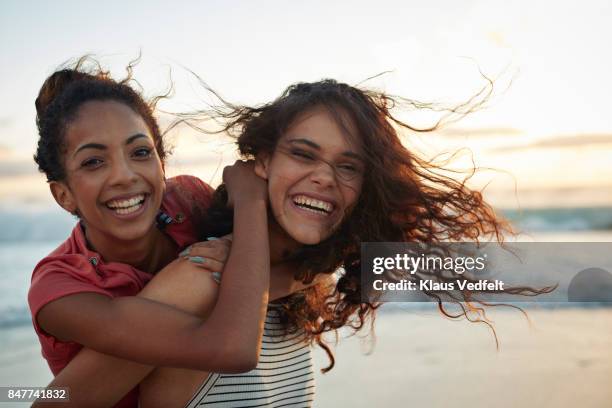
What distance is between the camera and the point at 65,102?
3145 mm

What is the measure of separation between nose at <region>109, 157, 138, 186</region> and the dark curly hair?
284 millimetres

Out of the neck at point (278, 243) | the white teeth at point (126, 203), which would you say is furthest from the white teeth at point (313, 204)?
the white teeth at point (126, 203)

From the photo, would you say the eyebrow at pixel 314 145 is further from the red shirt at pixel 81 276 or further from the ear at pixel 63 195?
the ear at pixel 63 195

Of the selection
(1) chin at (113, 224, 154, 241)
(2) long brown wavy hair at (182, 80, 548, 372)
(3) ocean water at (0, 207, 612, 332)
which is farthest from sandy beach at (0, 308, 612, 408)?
(1) chin at (113, 224, 154, 241)

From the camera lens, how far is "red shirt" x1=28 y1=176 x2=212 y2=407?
8.95 feet

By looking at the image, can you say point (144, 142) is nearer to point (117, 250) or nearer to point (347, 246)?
point (117, 250)

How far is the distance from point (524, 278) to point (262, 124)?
749 centimetres

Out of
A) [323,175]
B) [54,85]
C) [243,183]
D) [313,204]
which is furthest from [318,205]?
[54,85]

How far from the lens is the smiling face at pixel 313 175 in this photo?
3141mm

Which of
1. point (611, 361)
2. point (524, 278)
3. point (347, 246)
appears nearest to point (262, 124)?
point (347, 246)

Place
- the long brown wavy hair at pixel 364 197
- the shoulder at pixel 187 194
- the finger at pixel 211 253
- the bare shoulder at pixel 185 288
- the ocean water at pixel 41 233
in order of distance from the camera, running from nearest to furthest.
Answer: the bare shoulder at pixel 185 288, the finger at pixel 211 253, the long brown wavy hair at pixel 364 197, the shoulder at pixel 187 194, the ocean water at pixel 41 233

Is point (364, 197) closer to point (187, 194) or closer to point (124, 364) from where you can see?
point (187, 194)

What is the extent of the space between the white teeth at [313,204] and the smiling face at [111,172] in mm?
653

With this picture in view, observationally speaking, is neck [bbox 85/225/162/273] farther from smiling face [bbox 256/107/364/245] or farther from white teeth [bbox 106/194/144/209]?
smiling face [bbox 256/107/364/245]
